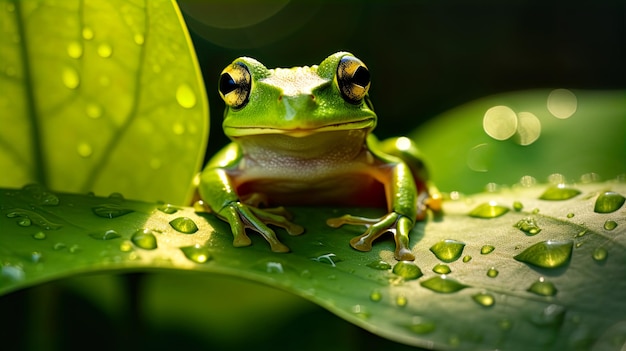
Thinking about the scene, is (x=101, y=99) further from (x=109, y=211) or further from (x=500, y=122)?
(x=500, y=122)

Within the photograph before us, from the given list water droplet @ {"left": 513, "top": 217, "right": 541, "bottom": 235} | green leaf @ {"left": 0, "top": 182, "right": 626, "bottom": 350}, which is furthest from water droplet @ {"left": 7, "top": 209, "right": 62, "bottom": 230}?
water droplet @ {"left": 513, "top": 217, "right": 541, "bottom": 235}

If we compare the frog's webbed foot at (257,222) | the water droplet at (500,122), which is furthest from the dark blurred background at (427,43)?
the frog's webbed foot at (257,222)

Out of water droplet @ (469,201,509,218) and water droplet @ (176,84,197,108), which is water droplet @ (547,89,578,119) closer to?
water droplet @ (469,201,509,218)

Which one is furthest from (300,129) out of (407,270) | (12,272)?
(12,272)

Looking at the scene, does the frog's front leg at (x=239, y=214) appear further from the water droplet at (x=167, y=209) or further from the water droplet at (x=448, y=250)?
the water droplet at (x=448, y=250)

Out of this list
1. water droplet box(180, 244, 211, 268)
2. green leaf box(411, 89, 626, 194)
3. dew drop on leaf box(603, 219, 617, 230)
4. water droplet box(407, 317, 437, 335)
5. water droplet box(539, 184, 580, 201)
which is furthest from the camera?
green leaf box(411, 89, 626, 194)

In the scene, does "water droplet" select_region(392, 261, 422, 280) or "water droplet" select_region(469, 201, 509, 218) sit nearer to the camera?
"water droplet" select_region(392, 261, 422, 280)

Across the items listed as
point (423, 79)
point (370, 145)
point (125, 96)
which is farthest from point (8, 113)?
point (423, 79)
